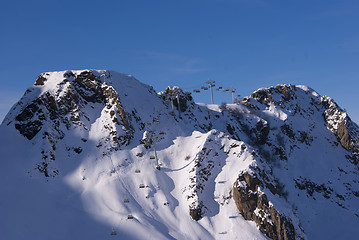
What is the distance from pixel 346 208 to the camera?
59781 millimetres

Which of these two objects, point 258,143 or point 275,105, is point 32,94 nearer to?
point 258,143

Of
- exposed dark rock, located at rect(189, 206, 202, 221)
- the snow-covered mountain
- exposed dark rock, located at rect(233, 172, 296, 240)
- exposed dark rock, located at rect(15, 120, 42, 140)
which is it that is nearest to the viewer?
the snow-covered mountain

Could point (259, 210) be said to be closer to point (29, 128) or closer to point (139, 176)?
point (139, 176)

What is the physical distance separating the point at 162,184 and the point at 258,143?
37315mm

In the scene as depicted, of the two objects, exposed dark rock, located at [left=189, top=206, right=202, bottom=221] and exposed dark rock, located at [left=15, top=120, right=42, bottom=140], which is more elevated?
exposed dark rock, located at [left=15, top=120, right=42, bottom=140]

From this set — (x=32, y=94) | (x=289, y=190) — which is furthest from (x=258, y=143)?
(x=32, y=94)

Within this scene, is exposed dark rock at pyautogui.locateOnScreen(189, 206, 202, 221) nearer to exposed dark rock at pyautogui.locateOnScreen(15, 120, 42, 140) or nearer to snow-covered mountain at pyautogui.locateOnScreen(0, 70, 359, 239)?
snow-covered mountain at pyautogui.locateOnScreen(0, 70, 359, 239)

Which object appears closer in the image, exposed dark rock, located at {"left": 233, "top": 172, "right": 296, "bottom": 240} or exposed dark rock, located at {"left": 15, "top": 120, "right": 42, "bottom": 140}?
exposed dark rock, located at {"left": 233, "top": 172, "right": 296, "bottom": 240}

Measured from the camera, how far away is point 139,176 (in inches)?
1778

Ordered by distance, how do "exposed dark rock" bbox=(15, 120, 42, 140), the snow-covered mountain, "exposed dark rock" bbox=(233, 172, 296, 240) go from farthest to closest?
"exposed dark rock" bbox=(15, 120, 42, 140) < "exposed dark rock" bbox=(233, 172, 296, 240) < the snow-covered mountain

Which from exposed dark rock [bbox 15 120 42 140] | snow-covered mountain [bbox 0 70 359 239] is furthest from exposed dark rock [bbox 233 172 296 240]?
exposed dark rock [bbox 15 120 42 140]

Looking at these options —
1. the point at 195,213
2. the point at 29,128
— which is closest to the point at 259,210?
the point at 195,213

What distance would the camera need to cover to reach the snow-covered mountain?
38.2 m

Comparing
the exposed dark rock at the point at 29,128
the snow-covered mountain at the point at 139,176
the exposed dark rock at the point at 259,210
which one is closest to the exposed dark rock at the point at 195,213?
the snow-covered mountain at the point at 139,176
